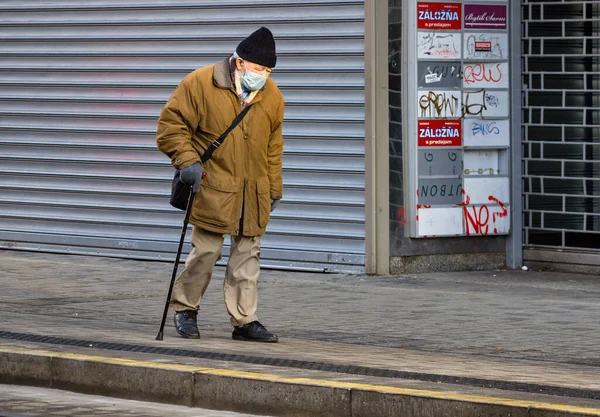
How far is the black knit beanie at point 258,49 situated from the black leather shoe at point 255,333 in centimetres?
141

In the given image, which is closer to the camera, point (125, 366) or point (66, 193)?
point (125, 366)

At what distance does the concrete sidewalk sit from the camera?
22.0 ft

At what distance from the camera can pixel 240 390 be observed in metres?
6.98

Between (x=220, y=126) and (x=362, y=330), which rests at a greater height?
(x=220, y=126)

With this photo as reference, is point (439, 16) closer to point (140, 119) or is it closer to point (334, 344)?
point (140, 119)

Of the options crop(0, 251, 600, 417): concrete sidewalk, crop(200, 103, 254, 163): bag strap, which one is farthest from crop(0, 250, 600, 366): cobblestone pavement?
crop(200, 103, 254, 163): bag strap

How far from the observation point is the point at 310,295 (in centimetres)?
1105

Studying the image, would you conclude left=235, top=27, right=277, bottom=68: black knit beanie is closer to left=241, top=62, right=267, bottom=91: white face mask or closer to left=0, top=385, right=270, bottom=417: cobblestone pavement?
left=241, top=62, right=267, bottom=91: white face mask

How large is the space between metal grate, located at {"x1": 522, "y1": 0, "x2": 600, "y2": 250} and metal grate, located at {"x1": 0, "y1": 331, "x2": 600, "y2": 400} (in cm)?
554

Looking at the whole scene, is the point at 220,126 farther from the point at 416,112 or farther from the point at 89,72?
the point at 89,72

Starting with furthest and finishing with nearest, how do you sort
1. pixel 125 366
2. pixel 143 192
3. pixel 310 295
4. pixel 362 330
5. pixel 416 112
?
1. pixel 143 192
2. pixel 416 112
3. pixel 310 295
4. pixel 362 330
5. pixel 125 366

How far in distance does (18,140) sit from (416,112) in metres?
4.05

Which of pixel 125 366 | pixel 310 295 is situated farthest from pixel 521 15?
pixel 125 366

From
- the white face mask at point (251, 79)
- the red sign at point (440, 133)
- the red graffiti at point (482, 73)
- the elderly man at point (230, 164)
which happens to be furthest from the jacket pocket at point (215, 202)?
the red graffiti at point (482, 73)
